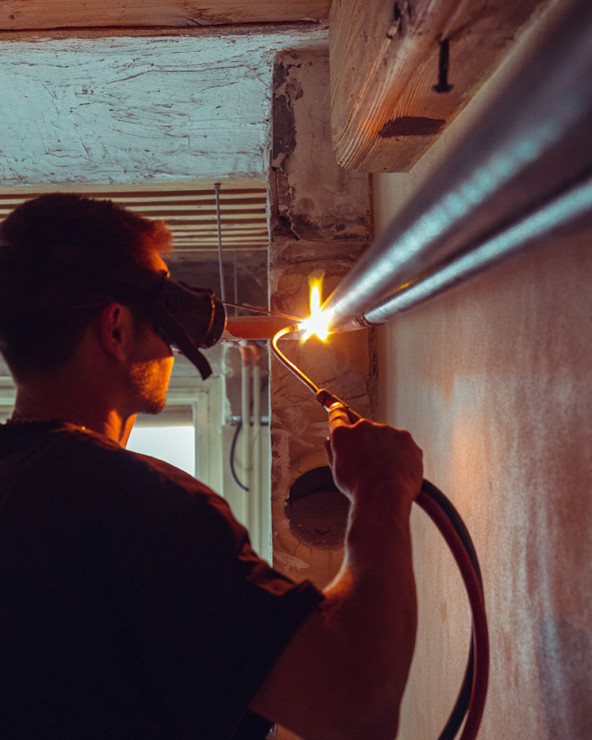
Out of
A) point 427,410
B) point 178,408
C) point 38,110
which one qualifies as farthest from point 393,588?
point 178,408

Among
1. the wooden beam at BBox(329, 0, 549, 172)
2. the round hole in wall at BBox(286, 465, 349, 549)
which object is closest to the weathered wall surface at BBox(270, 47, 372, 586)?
the round hole in wall at BBox(286, 465, 349, 549)

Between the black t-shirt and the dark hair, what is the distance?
248mm

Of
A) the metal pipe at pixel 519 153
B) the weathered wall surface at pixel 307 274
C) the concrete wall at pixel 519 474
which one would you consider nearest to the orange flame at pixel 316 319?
the weathered wall surface at pixel 307 274

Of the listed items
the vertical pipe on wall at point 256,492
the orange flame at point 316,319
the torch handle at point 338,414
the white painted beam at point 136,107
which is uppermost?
the white painted beam at point 136,107

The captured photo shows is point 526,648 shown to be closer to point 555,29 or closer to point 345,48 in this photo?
point 555,29

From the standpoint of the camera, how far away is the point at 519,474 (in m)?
0.77

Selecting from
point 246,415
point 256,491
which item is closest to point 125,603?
point 246,415

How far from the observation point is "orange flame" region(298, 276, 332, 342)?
1.23 metres

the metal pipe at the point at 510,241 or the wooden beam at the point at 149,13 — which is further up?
the wooden beam at the point at 149,13

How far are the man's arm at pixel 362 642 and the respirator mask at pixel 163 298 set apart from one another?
395 millimetres

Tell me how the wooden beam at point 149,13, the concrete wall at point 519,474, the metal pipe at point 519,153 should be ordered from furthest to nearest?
the wooden beam at point 149,13, the concrete wall at point 519,474, the metal pipe at point 519,153

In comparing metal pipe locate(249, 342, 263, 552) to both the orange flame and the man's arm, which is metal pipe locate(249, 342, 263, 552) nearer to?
the orange flame

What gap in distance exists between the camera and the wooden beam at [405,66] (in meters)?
0.71

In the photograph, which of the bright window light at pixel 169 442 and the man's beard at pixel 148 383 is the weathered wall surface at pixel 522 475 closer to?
the man's beard at pixel 148 383
